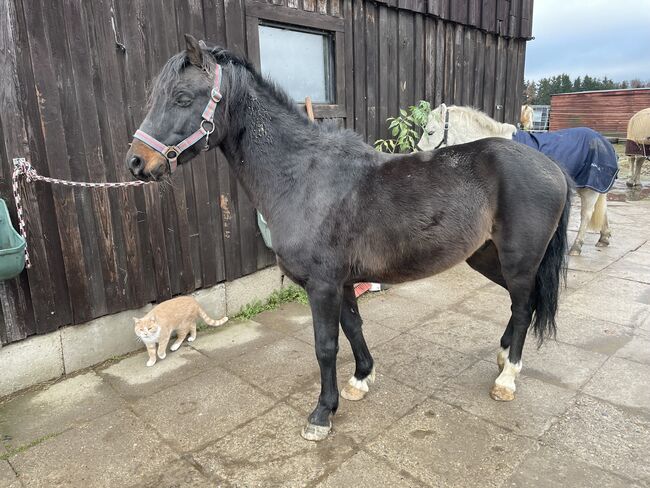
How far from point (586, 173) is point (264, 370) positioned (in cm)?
475

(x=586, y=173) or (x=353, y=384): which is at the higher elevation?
(x=586, y=173)

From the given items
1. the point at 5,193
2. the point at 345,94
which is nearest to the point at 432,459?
the point at 5,193

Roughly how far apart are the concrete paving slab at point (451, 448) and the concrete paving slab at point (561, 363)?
743mm

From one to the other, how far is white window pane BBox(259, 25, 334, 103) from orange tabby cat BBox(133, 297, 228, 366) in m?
2.13

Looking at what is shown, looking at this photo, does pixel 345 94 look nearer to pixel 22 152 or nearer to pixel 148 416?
pixel 22 152

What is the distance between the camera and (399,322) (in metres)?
3.80

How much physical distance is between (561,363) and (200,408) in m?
2.43

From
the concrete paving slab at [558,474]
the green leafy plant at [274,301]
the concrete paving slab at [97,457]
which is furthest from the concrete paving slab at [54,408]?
the concrete paving slab at [558,474]

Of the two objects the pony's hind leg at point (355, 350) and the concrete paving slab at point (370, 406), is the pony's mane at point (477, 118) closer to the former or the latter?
the pony's hind leg at point (355, 350)

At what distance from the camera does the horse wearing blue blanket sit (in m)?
4.81

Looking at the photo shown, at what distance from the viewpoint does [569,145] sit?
5.38 m

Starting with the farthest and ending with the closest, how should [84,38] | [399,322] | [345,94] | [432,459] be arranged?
[345,94] → [399,322] → [84,38] → [432,459]

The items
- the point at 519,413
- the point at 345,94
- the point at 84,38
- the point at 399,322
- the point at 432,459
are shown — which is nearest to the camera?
the point at 432,459

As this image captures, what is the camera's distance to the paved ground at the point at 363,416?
80.7 inches
